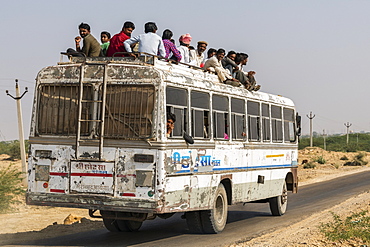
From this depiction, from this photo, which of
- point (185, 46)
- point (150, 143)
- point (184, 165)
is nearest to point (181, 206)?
point (184, 165)

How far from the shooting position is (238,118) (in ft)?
44.7

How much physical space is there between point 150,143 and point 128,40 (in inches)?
88.0

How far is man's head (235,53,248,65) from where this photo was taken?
50.7 ft

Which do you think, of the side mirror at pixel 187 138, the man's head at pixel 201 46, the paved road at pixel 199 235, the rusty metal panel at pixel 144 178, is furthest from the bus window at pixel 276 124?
the rusty metal panel at pixel 144 178

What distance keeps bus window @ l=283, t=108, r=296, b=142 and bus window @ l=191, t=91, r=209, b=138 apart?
213 inches

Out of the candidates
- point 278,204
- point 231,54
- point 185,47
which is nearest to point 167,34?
point 185,47

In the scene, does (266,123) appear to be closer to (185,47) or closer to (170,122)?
(185,47)

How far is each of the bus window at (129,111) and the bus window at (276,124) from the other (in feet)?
20.2

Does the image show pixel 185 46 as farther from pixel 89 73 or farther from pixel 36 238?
pixel 36 238

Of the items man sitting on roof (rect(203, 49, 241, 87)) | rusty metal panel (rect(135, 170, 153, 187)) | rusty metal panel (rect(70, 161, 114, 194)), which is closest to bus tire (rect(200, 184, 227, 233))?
man sitting on roof (rect(203, 49, 241, 87))

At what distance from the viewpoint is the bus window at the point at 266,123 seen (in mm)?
15297

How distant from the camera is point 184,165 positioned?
36.3 feet

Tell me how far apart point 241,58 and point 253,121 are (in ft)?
5.98

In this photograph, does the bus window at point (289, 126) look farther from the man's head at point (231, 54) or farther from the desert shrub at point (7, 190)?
the desert shrub at point (7, 190)
